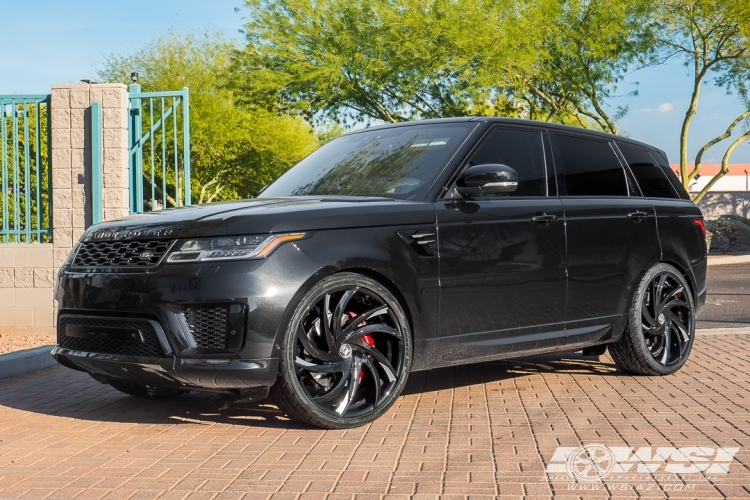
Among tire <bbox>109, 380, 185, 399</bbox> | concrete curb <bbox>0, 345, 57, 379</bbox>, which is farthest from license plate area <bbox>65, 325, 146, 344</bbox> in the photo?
concrete curb <bbox>0, 345, 57, 379</bbox>

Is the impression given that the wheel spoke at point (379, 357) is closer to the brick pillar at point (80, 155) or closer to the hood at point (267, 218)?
the hood at point (267, 218)

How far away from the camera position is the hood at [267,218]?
534 centimetres

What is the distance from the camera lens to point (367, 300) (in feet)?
18.8

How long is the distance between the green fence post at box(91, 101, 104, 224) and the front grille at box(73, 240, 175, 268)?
18.4 ft

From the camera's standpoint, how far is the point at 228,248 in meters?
5.27

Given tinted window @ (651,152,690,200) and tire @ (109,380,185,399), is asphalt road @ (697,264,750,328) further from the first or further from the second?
tire @ (109,380,185,399)

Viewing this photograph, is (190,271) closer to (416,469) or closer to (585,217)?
(416,469)

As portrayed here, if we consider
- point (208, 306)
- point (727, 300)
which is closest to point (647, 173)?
point (208, 306)

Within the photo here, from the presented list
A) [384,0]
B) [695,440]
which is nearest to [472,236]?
[695,440]

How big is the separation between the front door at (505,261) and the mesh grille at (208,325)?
1425mm

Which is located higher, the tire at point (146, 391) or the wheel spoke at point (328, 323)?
A: the wheel spoke at point (328, 323)

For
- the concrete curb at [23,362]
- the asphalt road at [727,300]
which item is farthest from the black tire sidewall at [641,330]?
the concrete curb at [23,362]

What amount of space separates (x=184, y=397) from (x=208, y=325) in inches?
73.7

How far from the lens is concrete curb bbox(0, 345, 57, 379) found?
8102 millimetres
